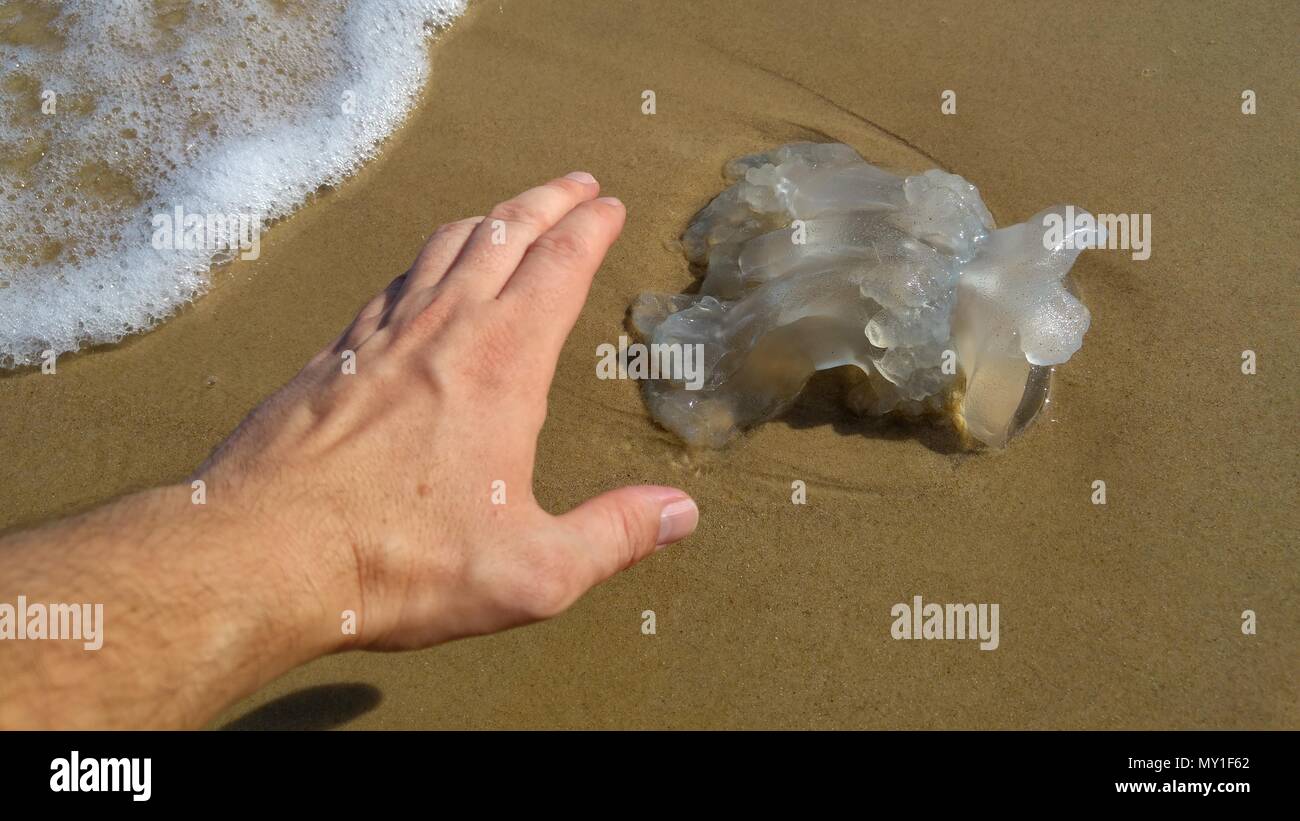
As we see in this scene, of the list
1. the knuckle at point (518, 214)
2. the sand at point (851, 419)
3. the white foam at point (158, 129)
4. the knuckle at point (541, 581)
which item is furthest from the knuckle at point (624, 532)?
the white foam at point (158, 129)

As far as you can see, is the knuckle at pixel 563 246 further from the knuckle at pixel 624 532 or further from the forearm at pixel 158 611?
the forearm at pixel 158 611

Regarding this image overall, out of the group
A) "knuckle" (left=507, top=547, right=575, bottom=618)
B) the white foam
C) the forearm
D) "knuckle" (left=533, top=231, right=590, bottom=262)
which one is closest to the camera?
the forearm

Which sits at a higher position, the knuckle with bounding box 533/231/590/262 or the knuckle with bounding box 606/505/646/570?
the knuckle with bounding box 533/231/590/262

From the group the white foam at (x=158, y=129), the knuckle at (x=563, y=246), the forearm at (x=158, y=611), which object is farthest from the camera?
the white foam at (x=158, y=129)

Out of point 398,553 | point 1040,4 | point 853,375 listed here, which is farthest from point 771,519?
point 1040,4

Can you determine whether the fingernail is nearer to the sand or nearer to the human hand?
the human hand

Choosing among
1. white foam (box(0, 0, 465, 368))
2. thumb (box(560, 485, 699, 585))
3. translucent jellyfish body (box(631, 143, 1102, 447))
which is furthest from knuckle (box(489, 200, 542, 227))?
white foam (box(0, 0, 465, 368))

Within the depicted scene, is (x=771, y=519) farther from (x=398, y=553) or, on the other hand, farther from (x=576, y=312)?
(x=398, y=553)
